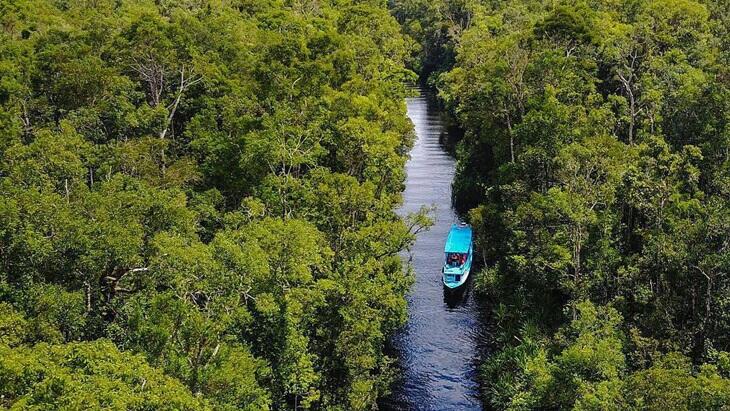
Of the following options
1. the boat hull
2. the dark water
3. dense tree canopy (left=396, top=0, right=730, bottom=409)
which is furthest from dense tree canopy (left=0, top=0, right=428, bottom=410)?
dense tree canopy (left=396, top=0, right=730, bottom=409)

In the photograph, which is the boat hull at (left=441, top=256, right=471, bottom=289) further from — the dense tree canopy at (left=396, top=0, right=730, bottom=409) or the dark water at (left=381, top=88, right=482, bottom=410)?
the dense tree canopy at (left=396, top=0, right=730, bottom=409)

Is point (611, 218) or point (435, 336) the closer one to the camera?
point (611, 218)

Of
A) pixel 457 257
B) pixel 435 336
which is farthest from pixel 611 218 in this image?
pixel 457 257

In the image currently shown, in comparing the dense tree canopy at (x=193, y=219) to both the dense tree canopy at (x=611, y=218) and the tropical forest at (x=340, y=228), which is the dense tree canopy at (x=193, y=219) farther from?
the dense tree canopy at (x=611, y=218)

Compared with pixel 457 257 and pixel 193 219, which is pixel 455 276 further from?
pixel 193 219

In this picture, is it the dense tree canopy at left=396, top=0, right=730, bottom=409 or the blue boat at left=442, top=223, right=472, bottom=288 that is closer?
the dense tree canopy at left=396, top=0, right=730, bottom=409

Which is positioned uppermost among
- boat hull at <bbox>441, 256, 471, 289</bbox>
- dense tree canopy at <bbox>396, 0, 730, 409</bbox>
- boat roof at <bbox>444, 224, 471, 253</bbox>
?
dense tree canopy at <bbox>396, 0, 730, 409</bbox>

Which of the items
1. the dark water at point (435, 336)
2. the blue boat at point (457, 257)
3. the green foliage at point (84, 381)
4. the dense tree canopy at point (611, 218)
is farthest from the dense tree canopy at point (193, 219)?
the dense tree canopy at point (611, 218)
